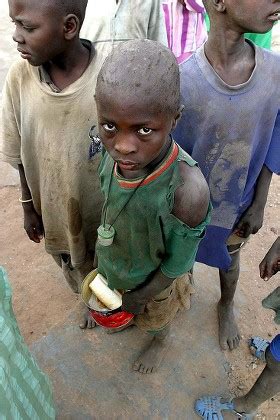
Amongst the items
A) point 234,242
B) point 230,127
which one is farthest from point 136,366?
point 230,127

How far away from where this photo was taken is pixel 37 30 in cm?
141

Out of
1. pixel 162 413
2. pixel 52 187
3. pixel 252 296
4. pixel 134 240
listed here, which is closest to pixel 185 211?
pixel 134 240

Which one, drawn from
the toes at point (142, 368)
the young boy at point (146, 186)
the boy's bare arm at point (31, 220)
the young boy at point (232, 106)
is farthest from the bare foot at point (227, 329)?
the boy's bare arm at point (31, 220)

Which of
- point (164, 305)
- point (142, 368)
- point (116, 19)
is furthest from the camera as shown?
point (142, 368)

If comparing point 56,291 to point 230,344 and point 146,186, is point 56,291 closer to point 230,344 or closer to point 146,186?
point 230,344

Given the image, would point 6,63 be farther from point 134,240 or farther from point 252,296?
point 134,240

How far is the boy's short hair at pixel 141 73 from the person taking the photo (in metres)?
1.11

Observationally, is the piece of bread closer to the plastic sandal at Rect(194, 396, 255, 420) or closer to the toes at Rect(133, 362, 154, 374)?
the toes at Rect(133, 362, 154, 374)

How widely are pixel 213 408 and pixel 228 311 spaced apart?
0.51m

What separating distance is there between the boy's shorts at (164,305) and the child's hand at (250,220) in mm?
323

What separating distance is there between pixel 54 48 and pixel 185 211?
2.23 feet

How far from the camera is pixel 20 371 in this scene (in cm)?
130

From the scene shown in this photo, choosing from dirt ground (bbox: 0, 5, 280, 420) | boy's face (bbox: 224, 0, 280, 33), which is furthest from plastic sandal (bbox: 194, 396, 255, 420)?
boy's face (bbox: 224, 0, 280, 33)

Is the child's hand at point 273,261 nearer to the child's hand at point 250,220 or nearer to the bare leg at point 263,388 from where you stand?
the child's hand at point 250,220
